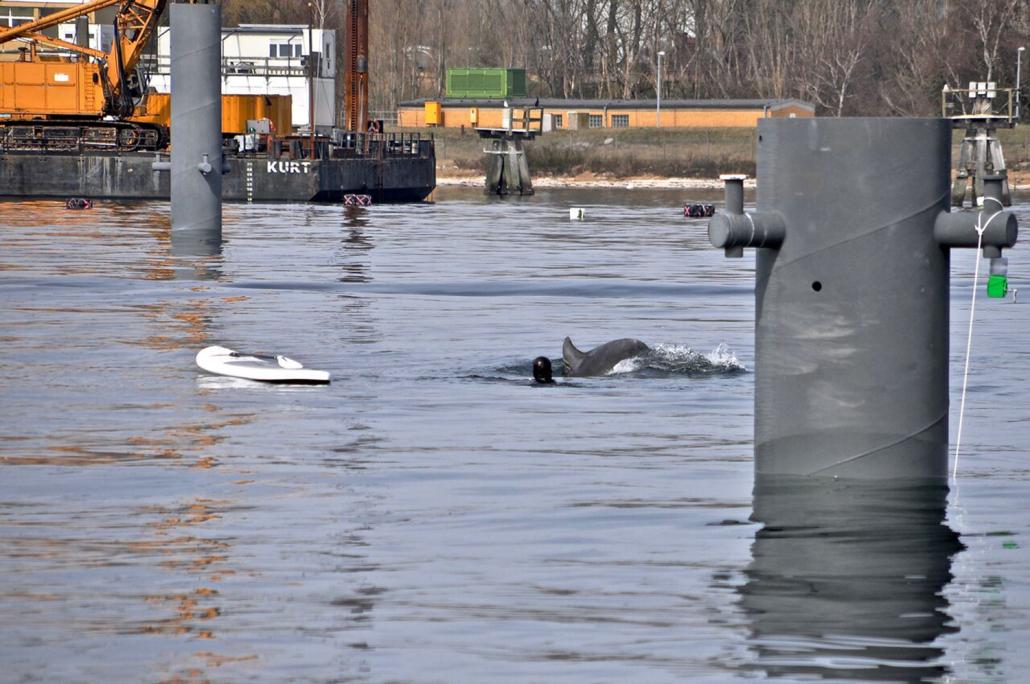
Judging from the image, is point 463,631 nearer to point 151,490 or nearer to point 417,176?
point 151,490

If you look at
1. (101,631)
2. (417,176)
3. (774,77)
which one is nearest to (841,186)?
(101,631)

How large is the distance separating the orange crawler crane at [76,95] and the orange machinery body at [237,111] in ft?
1.64

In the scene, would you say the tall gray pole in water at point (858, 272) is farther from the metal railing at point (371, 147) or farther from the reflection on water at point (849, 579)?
the metal railing at point (371, 147)

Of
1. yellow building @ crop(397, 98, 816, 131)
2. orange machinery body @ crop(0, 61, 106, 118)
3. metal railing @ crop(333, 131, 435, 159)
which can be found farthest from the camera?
yellow building @ crop(397, 98, 816, 131)

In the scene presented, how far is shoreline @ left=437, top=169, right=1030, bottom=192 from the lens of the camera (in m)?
111

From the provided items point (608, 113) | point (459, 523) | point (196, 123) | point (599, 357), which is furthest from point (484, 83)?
point (459, 523)

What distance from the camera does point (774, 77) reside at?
433 feet

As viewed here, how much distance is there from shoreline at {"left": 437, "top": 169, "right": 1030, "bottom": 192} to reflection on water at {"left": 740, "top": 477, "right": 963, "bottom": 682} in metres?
97.6

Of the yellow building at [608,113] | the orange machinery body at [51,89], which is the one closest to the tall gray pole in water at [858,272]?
the orange machinery body at [51,89]

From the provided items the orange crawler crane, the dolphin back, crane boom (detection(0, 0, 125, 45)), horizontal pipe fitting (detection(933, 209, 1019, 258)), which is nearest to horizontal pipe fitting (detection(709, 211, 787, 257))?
horizontal pipe fitting (detection(933, 209, 1019, 258))

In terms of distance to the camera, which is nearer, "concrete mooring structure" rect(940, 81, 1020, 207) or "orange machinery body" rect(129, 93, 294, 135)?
"concrete mooring structure" rect(940, 81, 1020, 207)

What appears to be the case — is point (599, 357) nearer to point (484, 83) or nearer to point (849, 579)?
point (849, 579)

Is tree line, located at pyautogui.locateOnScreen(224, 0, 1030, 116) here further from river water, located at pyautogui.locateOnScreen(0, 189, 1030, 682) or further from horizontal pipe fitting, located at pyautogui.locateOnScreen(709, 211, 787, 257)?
horizontal pipe fitting, located at pyautogui.locateOnScreen(709, 211, 787, 257)

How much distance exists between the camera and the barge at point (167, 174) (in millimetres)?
75625
